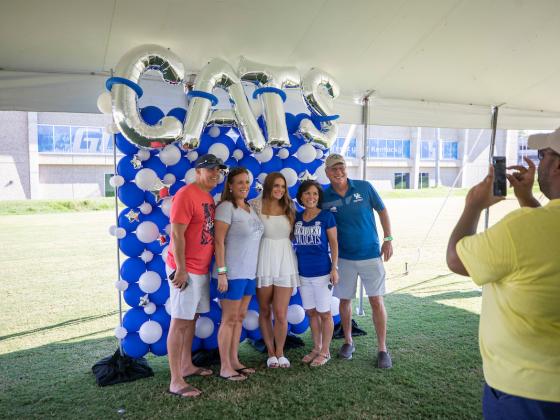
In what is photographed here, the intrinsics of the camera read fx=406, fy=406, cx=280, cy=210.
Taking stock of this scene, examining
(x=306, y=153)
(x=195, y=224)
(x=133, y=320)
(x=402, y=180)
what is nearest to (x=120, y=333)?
(x=133, y=320)

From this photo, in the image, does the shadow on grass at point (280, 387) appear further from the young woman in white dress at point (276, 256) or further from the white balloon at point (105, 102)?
the white balloon at point (105, 102)

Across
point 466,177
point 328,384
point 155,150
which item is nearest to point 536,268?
point 328,384

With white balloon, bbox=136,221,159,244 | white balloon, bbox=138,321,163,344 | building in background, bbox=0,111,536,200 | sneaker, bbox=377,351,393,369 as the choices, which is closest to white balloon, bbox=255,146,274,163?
white balloon, bbox=136,221,159,244

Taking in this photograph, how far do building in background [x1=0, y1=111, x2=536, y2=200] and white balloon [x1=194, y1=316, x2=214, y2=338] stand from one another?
567 inches

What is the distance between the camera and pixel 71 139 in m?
21.2

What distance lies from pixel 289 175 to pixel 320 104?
2.15 ft

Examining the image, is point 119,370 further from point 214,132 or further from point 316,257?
point 214,132

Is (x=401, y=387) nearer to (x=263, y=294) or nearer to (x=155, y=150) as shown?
(x=263, y=294)

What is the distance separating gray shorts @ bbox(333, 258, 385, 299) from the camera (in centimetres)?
311

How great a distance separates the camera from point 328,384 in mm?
2738

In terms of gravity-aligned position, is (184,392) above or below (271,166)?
below

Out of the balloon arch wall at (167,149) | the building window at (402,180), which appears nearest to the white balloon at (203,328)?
the balloon arch wall at (167,149)

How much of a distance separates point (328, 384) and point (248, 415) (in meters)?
0.63

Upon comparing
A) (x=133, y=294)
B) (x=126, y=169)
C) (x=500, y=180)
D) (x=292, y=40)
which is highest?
(x=292, y=40)
